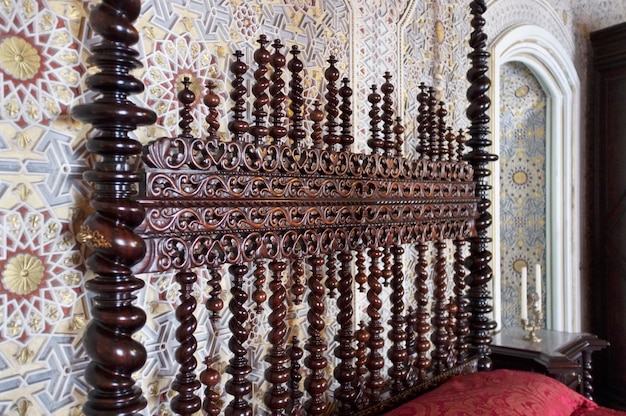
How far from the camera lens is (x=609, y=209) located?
3.27m

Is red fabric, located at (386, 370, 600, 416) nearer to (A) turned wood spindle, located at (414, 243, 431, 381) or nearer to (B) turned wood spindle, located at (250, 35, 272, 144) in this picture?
(A) turned wood spindle, located at (414, 243, 431, 381)

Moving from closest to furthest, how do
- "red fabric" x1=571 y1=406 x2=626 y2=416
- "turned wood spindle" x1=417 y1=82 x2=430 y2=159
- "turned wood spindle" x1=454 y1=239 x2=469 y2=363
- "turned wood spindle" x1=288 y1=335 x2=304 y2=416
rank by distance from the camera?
"turned wood spindle" x1=288 y1=335 x2=304 y2=416
"red fabric" x1=571 y1=406 x2=626 y2=416
"turned wood spindle" x1=417 y1=82 x2=430 y2=159
"turned wood spindle" x1=454 y1=239 x2=469 y2=363

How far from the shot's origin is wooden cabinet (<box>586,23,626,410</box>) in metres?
3.16

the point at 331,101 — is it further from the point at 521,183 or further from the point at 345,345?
the point at 521,183

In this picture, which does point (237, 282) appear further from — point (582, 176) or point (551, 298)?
point (582, 176)

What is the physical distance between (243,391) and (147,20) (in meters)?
0.83

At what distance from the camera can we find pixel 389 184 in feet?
4.79

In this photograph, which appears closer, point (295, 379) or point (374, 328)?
point (295, 379)

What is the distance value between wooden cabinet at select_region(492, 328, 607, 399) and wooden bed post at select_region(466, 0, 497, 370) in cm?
30

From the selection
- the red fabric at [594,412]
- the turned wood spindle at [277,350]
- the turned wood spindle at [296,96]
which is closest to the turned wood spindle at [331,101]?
the turned wood spindle at [296,96]

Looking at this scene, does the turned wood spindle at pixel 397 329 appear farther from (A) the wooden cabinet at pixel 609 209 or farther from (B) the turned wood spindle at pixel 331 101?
(A) the wooden cabinet at pixel 609 209

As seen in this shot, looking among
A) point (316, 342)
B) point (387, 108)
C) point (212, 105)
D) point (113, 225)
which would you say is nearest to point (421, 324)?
point (316, 342)

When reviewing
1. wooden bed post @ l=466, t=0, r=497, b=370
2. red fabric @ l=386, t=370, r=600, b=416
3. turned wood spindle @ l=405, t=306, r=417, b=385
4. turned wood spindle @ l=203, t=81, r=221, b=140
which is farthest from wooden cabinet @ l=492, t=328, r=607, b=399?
turned wood spindle @ l=203, t=81, r=221, b=140

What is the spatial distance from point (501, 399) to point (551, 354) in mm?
873
